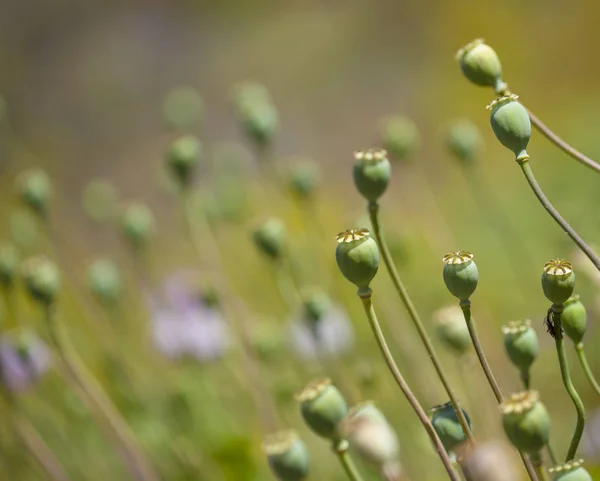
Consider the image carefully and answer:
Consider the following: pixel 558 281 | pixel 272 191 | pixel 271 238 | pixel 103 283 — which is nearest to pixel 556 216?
pixel 558 281

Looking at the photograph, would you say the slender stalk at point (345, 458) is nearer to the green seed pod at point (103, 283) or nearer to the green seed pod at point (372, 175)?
the green seed pod at point (372, 175)

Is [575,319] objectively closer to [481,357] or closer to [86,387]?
[481,357]

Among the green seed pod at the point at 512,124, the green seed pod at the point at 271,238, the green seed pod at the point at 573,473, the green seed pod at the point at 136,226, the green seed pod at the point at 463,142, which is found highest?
the green seed pod at the point at 136,226

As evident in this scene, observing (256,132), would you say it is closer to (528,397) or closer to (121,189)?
(528,397)

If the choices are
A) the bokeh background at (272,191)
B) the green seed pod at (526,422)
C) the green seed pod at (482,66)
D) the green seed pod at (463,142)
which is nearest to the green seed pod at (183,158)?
the bokeh background at (272,191)

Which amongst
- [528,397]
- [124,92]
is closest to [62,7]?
[124,92]
